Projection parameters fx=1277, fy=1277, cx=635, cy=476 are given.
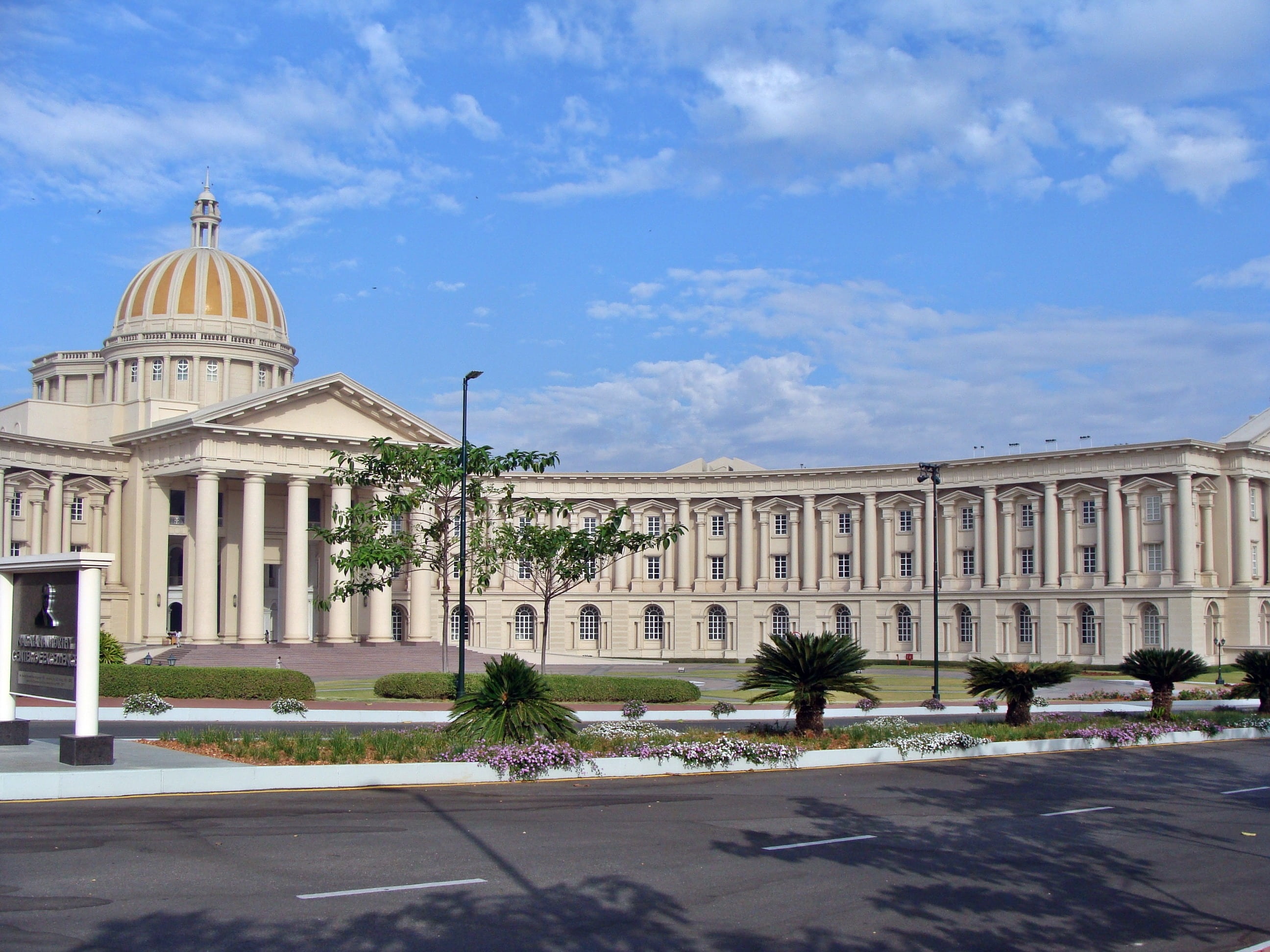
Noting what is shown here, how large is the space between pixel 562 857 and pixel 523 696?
29.0 ft

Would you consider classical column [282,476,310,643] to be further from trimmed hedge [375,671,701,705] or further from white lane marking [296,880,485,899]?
white lane marking [296,880,485,899]

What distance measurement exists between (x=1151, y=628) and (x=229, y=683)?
172ft

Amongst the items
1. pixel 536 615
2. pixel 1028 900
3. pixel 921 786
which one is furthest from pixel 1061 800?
pixel 536 615

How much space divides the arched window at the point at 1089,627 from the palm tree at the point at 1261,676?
114 ft

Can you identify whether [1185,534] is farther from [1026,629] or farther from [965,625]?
[965,625]

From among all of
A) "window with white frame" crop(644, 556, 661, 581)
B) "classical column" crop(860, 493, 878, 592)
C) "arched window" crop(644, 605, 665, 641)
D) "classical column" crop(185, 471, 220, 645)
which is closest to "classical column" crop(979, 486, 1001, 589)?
"classical column" crop(860, 493, 878, 592)

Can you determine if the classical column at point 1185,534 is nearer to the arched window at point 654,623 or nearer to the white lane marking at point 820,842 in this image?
the arched window at point 654,623

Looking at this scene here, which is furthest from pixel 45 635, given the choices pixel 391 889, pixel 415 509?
pixel 415 509

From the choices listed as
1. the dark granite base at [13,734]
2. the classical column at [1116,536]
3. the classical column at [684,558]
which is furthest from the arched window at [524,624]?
the dark granite base at [13,734]

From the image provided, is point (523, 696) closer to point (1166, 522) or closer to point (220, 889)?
point (220, 889)

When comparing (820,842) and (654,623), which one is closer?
(820,842)

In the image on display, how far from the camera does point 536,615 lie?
83.1 meters

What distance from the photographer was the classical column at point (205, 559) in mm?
62219

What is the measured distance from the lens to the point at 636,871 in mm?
14672
